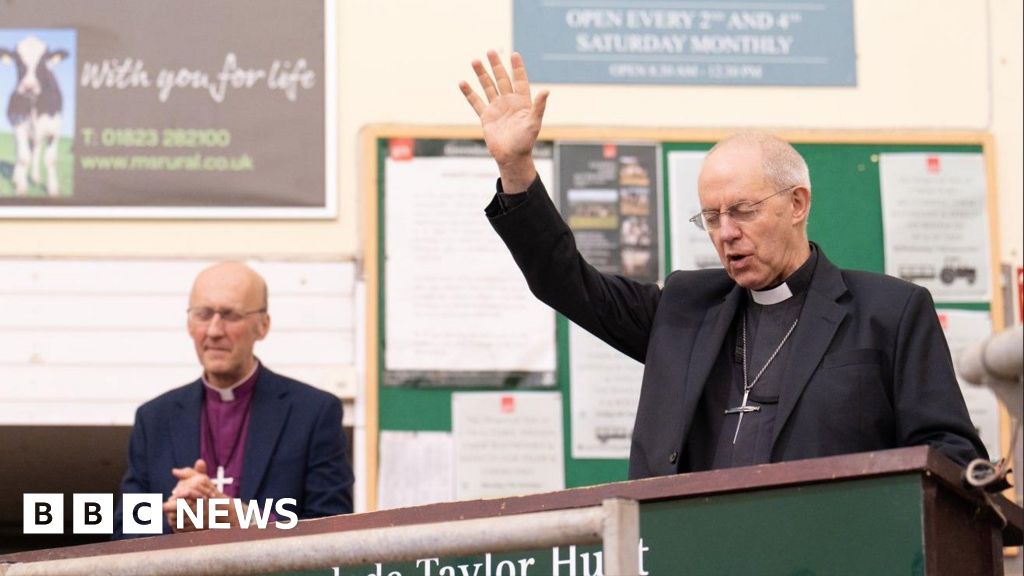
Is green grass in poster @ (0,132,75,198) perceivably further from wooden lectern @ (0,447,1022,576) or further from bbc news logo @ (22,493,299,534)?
wooden lectern @ (0,447,1022,576)

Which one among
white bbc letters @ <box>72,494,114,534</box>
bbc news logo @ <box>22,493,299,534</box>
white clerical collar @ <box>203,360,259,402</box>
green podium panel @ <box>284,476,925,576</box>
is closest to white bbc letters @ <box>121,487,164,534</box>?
bbc news logo @ <box>22,493,299,534</box>

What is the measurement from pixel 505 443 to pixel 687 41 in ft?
4.75

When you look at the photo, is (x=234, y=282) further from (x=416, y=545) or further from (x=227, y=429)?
(x=416, y=545)

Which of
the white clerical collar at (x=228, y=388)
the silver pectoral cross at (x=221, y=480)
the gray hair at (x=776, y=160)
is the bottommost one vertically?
the silver pectoral cross at (x=221, y=480)

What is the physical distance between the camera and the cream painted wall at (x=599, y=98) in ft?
17.1

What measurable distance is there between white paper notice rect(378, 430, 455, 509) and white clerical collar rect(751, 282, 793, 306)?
209cm

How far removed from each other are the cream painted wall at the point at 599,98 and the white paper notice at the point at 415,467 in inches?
23.9

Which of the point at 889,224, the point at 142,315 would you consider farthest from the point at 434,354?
the point at 889,224

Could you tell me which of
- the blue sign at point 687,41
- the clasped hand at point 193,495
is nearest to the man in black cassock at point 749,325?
the clasped hand at point 193,495

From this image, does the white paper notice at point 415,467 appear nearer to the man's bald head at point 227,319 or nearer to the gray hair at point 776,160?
the man's bald head at point 227,319

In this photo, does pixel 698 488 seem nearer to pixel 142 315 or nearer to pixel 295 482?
pixel 295 482

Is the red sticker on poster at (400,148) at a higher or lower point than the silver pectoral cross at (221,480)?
higher

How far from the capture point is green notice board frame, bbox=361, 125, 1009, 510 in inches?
205

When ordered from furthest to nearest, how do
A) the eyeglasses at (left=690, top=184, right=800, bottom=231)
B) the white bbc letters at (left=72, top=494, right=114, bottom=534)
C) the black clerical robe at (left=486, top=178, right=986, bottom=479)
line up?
the white bbc letters at (left=72, top=494, right=114, bottom=534), the eyeglasses at (left=690, top=184, right=800, bottom=231), the black clerical robe at (left=486, top=178, right=986, bottom=479)
